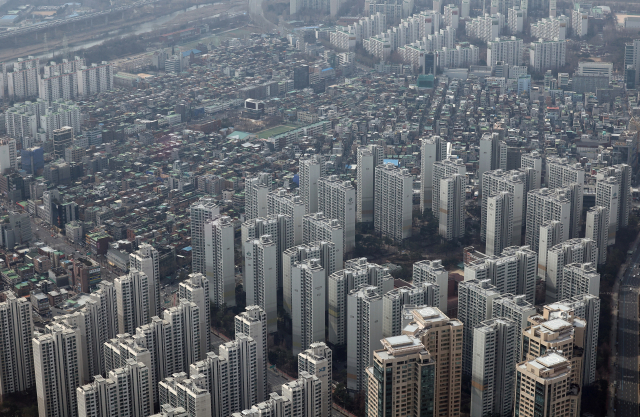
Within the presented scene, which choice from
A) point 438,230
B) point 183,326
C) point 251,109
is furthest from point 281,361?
point 251,109

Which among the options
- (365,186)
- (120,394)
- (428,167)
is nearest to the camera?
(120,394)

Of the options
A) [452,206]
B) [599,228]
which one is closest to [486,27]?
[452,206]

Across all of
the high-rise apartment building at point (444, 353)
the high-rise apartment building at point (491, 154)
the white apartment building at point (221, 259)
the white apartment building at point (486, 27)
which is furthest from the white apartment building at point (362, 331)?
the white apartment building at point (486, 27)

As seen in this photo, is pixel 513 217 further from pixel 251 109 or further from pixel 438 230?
pixel 251 109

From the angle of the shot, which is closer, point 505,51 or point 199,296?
point 199,296

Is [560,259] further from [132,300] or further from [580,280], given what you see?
[132,300]

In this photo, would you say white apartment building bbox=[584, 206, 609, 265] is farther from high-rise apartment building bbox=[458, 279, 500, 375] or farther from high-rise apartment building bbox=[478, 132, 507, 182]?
high-rise apartment building bbox=[458, 279, 500, 375]

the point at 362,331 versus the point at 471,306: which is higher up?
the point at 471,306
